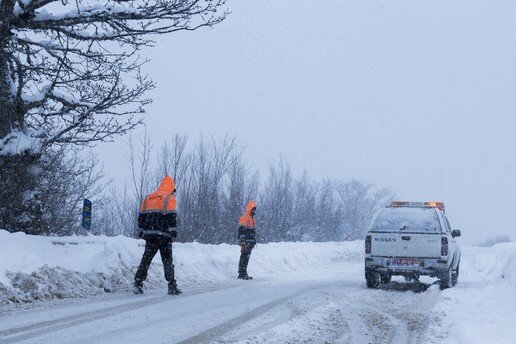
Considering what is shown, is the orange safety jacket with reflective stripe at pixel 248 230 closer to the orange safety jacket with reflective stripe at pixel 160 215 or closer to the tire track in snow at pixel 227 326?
the orange safety jacket with reflective stripe at pixel 160 215

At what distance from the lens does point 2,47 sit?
1323 centimetres

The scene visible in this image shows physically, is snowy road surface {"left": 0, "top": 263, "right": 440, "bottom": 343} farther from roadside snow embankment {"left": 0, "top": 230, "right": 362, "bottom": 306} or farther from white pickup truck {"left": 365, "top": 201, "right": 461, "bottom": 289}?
white pickup truck {"left": 365, "top": 201, "right": 461, "bottom": 289}

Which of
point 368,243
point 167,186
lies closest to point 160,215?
point 167,186

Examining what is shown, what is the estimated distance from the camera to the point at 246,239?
17.2 meters

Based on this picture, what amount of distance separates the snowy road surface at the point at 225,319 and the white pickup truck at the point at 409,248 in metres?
2.17

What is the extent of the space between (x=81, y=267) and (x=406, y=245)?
7.19 metres

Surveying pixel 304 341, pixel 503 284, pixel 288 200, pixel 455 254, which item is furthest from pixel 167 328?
pixel 288 200

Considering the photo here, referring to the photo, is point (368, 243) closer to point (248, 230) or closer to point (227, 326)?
point (248, 230)

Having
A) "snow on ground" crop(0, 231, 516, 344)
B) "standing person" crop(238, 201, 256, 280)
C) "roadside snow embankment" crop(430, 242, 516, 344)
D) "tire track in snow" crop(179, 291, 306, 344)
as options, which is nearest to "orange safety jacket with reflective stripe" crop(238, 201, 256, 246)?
"standing person" crop(238, 201, 256, 280)

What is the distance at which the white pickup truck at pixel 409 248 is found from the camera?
1461 centimetres

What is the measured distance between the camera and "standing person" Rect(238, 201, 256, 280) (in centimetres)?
1714

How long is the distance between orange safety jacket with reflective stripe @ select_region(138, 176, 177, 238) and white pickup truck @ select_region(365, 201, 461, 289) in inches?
213

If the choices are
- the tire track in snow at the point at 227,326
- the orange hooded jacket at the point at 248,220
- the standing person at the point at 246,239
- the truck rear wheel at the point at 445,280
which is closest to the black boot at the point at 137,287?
the tire track in snow at the point at 227,326

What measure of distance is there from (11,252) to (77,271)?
1.37m
